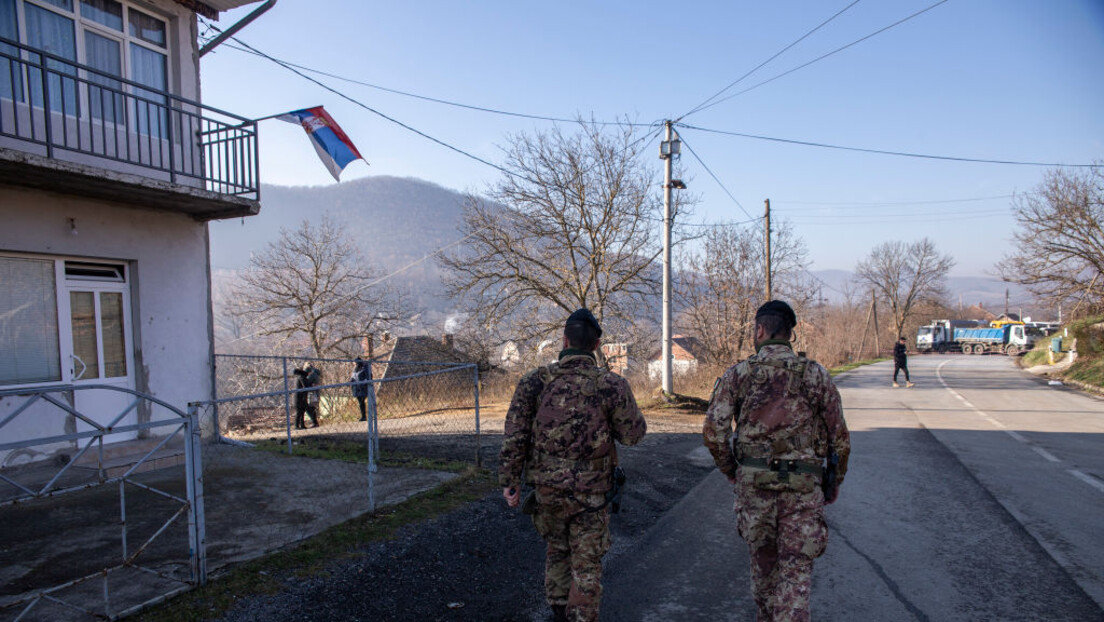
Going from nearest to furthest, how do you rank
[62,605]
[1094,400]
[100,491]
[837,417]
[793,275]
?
[837,417] < [62,605] < [100,491] < [1094,400] < [793,275]

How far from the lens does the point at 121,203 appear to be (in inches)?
314

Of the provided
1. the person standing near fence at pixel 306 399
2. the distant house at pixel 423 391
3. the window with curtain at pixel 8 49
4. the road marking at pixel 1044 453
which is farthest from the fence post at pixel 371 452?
the road marking at pixel 1044 453

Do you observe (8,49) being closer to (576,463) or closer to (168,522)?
(168,522)

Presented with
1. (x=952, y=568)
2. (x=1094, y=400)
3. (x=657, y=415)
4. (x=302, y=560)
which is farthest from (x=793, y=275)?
(x=302, y=560)

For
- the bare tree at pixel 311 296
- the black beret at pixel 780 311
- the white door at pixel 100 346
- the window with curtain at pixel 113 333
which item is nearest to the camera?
the black beret at pixel 780 311

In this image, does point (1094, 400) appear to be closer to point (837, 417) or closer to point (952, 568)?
point (952, 568)

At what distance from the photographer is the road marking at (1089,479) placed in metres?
6.84

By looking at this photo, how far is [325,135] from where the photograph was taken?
9.11 meters

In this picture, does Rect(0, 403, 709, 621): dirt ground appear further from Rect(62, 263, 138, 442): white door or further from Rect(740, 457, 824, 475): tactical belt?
Rect(740, 457, 824, 475): tactical belt

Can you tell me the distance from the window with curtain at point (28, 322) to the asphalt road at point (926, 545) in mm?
7278

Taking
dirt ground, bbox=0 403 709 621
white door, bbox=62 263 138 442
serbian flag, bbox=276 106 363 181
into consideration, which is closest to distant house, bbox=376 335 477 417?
serbian flag, bbox=276 106 363 181

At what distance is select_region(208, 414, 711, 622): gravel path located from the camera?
3887 millimetres

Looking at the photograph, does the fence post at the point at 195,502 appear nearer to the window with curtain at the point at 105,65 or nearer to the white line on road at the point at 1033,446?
the window with curtain at the point at 105,65

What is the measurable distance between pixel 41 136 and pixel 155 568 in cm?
573
